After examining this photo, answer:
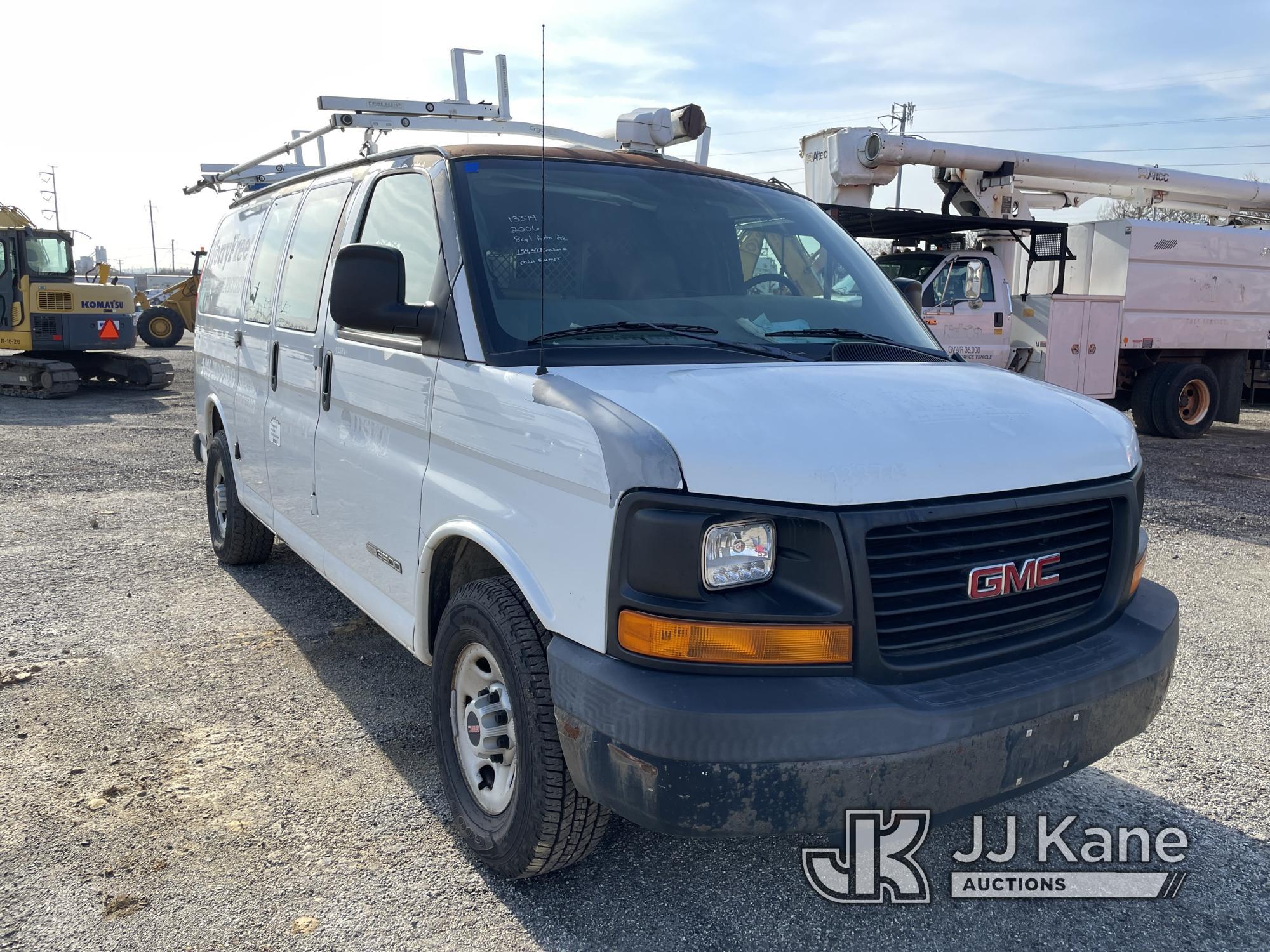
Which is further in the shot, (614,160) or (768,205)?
(768,205)

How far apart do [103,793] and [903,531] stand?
2.80 metres

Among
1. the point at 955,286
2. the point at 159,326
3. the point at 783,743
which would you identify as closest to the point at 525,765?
the point at 783,743

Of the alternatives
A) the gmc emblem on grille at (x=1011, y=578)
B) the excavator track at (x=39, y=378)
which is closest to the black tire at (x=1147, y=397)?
the gmc emblem on grille at (x=1011, y=578)

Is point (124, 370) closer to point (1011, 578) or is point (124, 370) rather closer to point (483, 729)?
point (483, 729)

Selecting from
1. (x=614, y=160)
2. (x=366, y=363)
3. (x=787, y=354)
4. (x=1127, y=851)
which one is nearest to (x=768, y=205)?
(x=614, y=160)

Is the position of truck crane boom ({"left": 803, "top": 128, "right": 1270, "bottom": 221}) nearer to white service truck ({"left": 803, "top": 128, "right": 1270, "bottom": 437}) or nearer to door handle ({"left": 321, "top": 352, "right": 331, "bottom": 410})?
white service truck ({"left": 803, "top": 128, "right": 1270, "bottom": 437})

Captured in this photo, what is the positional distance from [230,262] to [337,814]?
147 inches

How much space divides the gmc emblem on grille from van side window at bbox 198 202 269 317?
4.17 metres

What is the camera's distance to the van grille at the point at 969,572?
235 centimetres

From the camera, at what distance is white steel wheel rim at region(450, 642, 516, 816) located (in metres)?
2.81

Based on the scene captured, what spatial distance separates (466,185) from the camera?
3234 mm

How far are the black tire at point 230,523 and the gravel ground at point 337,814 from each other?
21cm

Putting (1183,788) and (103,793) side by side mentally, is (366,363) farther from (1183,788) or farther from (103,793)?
(1183,788)

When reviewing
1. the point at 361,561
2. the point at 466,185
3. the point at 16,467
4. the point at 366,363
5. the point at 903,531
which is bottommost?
the point at 16,467
